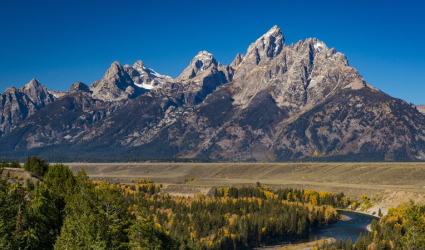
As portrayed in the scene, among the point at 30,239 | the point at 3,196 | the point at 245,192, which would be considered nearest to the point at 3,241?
the point at 30,239

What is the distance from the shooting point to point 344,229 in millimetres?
131625

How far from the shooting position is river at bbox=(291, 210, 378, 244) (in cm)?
12139

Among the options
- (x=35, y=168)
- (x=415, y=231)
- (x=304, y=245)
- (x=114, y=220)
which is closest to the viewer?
(x=114, y=220)

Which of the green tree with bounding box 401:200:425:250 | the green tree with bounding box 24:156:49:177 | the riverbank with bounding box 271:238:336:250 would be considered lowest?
the riverbank with bounding box 271:238:336:250

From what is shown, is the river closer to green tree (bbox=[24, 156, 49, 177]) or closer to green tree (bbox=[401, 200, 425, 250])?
green tree (bbox=[401, 200, 425, 250])

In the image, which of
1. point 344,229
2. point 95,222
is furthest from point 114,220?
point 344,229

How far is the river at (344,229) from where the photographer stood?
121 m

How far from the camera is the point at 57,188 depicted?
79.0 m

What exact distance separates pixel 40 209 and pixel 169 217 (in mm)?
66045

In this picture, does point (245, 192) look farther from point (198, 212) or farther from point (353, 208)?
point (198, 212)

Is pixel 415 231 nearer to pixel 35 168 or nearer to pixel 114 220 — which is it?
pixel 114 220

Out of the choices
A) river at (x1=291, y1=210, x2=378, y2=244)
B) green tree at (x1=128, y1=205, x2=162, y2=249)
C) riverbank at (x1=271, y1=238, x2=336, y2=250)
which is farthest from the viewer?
river at (x1=291, y1=210, x2=378, y2=244)

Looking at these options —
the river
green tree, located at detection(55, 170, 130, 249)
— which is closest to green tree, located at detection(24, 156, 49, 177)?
green tree, located at detection(55, 170, 130, 249)

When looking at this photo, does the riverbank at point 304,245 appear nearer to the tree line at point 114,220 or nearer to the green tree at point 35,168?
the tree line at point 114,220
